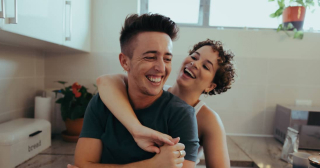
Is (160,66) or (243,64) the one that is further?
(243,64)

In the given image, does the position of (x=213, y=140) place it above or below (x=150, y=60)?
below

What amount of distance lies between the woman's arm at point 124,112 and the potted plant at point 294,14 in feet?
5.14

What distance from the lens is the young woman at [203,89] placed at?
935 mm

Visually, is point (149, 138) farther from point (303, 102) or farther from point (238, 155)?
point (303, 102)

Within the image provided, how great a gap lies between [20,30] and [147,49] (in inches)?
21.3

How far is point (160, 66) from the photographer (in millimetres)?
869

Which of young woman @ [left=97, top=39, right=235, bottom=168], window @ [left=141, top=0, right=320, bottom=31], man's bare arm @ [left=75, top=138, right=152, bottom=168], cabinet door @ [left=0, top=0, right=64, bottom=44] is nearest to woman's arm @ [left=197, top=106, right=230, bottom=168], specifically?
young woman @ [left=97, top=39, right=235, bottom=168]

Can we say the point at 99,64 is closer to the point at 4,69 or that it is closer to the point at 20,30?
the point at 4,69

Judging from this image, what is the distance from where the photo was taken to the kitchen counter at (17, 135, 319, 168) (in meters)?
1.28

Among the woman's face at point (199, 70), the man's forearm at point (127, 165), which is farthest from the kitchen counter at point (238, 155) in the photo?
the woman's face at point (199, 70)

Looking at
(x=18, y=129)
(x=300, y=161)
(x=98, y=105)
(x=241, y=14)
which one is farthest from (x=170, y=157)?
(x=241, y=14)

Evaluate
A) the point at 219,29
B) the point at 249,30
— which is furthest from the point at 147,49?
the point at 249,30

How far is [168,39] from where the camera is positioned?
0.92 meters

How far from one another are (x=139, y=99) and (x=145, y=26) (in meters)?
0.32
